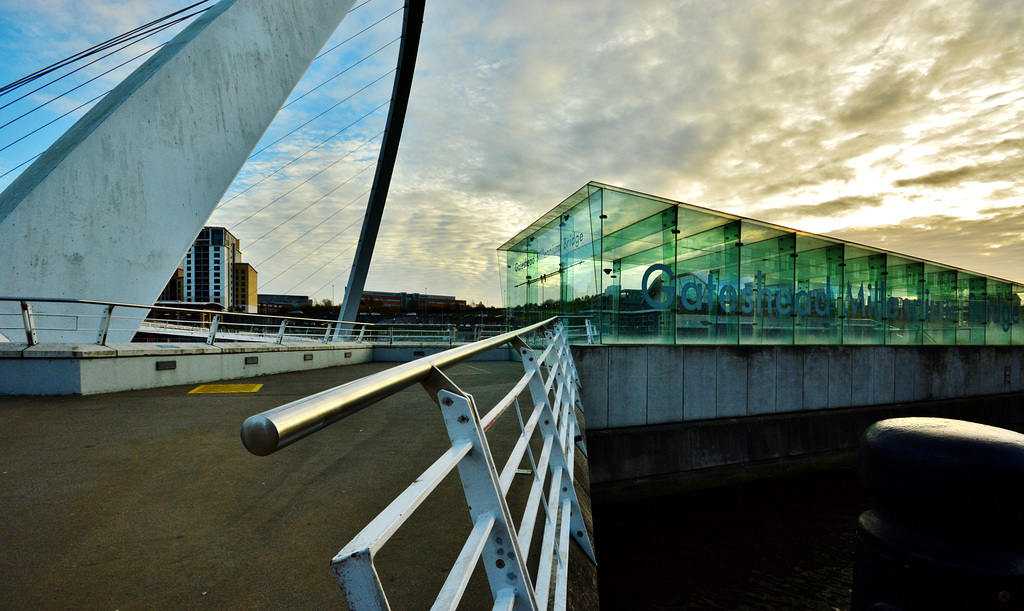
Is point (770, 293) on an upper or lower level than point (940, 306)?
upper

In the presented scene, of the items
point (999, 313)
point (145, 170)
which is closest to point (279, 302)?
point (145, 170)

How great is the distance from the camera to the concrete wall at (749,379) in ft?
32.7

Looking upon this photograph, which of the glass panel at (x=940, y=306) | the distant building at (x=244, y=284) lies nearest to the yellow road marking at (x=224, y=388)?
the glass panel at (x=940, y=306)

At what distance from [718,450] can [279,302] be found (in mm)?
91106

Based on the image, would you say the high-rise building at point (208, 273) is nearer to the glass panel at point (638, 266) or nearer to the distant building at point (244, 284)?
the distant building at point (244, 284)

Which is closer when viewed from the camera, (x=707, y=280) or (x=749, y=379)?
(x=749, y=379)

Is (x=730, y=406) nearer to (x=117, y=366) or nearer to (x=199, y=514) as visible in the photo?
(x=199, y=514)

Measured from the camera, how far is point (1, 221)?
8.07m

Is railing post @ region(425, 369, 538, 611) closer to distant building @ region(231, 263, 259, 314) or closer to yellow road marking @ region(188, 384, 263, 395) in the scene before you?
yellow road marking @ region(188, 384, 263, 395)

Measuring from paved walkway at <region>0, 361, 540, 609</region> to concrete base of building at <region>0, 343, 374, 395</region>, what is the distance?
5.72 ft

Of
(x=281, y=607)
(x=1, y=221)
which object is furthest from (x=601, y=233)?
(x=1, y=221)

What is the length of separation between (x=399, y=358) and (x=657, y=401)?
10.2 m

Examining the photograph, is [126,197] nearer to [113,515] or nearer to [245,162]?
[245,162]

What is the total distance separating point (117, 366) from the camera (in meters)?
8.02
